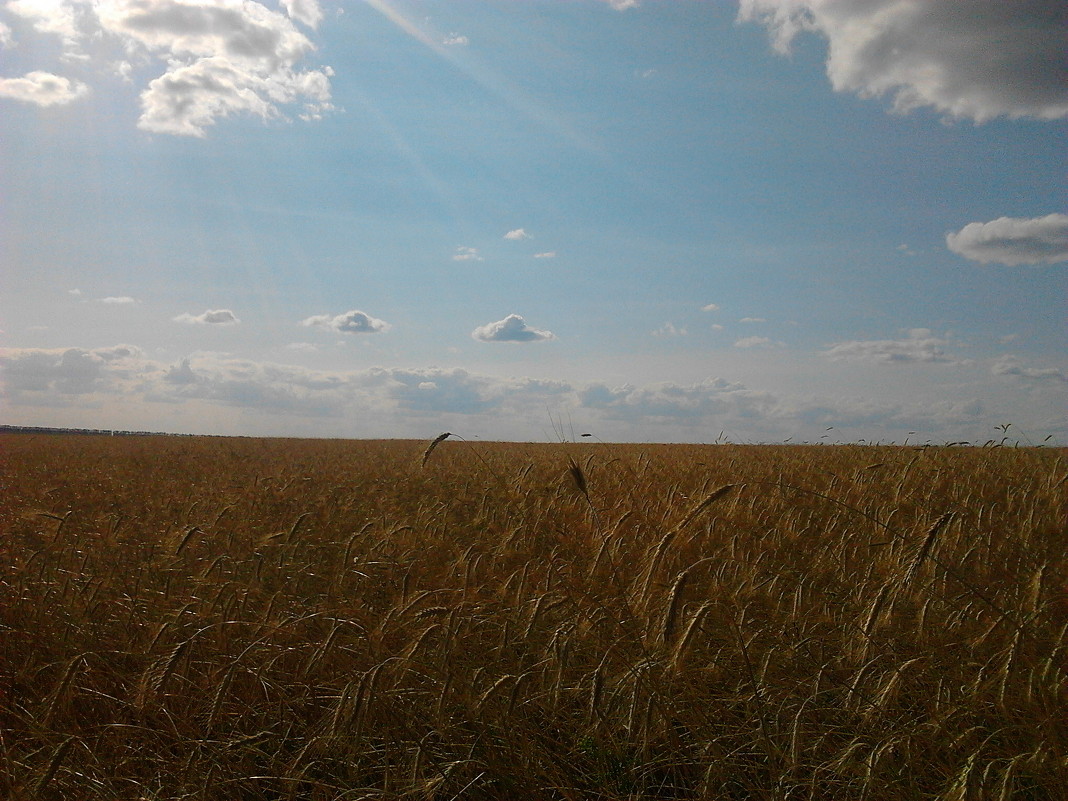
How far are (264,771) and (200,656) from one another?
0.79m

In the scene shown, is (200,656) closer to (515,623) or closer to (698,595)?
(515,623)

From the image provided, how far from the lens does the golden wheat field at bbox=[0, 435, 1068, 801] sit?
1.70 m

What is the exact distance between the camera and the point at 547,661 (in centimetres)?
202

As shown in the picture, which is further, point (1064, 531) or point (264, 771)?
point (1064, 531)

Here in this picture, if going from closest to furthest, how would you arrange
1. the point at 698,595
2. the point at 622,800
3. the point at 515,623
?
the point at 622,800, the point at 515,623, the point at 698,595

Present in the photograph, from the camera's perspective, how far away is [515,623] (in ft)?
7.80

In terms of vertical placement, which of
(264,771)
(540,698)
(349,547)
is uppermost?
(349,547)

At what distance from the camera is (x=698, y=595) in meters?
2.91

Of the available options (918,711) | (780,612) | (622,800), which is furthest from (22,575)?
(918,711)

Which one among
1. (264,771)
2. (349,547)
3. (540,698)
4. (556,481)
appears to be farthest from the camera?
(556,481)

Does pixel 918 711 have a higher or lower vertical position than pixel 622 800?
higher

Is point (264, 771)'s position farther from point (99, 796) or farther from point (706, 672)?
point (706, 672)

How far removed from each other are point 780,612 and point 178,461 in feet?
34.5

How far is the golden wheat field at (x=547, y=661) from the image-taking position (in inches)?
66.9
